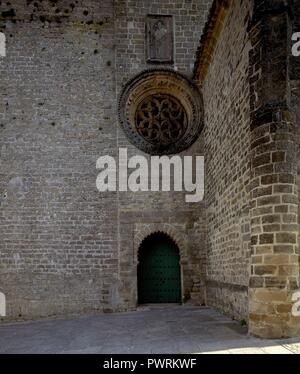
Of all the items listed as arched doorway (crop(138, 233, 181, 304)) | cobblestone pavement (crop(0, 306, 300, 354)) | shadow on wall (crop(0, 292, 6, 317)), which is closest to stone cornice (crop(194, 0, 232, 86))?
arched doorway (crop(138, 233, 181, 304))

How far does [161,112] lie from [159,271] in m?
4.49

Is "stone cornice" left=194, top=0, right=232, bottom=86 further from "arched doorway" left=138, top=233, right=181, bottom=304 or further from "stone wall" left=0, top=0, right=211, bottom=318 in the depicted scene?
"arched doorway" left=138, top=233, right=181, bottom=304

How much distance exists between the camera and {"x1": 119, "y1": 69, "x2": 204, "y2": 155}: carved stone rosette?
11297mm

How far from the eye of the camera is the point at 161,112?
11859 mm

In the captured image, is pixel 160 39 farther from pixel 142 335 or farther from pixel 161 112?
pixel 142 335

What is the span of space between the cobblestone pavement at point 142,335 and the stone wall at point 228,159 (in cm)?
71

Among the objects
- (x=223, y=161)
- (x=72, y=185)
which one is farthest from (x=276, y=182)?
(x=72, y=185)

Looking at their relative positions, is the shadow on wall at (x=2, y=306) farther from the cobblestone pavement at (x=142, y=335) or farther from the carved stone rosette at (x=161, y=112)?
the carved stone rosette at (x=161, y=112)

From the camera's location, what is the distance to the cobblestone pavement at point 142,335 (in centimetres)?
546

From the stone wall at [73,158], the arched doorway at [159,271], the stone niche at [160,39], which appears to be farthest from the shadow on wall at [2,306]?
the stone niche at [160,39]

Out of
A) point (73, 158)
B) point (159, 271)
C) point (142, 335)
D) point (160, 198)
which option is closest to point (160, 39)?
point (73, 158)

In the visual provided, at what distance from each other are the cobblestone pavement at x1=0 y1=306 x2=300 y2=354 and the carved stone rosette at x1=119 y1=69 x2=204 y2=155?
4467 millimetres
